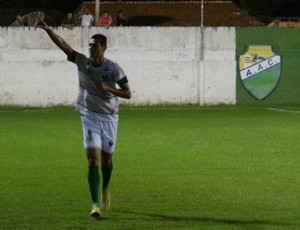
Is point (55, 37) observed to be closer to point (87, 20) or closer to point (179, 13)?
point (87, 20)

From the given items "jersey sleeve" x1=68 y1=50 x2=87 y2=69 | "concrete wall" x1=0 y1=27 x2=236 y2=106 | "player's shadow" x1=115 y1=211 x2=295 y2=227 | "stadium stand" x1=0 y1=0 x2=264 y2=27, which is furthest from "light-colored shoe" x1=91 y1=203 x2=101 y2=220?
"stadium stand" x1=0 y1=0 x2=264 y2=27

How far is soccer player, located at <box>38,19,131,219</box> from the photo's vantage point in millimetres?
12164

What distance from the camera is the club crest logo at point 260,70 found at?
103 feet

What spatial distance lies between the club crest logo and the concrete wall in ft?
1.31

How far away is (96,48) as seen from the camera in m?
12.1

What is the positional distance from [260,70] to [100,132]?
19678mm

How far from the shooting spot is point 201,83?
30.9 m

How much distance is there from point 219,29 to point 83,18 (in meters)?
4.08

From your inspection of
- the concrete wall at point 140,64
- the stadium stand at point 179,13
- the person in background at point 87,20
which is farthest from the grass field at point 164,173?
the stadium stand at point 179,13

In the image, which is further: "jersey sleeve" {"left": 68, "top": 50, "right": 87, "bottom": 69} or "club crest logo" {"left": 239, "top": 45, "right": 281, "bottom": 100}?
"club crest logo" {"left": 239, "top": 45, "right": 281, "bottom": 100}

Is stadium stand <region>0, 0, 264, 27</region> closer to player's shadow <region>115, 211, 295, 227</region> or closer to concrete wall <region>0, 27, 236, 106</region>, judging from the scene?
concrete wall <region>0, 27, 236, 106</region>

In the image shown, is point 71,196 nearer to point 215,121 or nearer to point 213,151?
point 213,151

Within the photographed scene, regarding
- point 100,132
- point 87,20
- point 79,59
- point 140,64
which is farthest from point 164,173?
point 87,20

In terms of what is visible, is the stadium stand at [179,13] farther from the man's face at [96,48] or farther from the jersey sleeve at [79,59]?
the man's face at [96,48]
